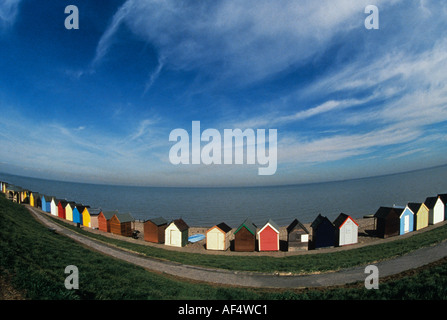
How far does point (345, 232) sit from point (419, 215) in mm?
16506

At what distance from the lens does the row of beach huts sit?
2731 cm

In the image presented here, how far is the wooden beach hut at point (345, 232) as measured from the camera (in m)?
27.7

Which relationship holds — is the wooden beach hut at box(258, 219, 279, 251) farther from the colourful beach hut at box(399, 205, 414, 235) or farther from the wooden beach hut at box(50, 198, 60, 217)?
the wooden beach hut at box(50, 198, 60, 217)

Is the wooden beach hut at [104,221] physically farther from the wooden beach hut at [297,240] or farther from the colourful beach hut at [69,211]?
the wooden beach hut at [297,240]

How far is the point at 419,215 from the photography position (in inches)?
1288

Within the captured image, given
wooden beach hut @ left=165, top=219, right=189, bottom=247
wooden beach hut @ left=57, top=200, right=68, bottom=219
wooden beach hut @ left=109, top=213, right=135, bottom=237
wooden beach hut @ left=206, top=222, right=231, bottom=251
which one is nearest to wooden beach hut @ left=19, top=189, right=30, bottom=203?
wooden beach hut @ left=57, top=200, right=68, bottom=219

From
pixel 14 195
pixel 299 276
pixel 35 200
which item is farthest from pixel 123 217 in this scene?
pixel 14 195

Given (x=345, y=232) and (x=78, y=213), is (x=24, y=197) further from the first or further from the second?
(x=345, y=232)

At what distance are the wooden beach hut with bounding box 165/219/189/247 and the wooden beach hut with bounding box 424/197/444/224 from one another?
145 feet

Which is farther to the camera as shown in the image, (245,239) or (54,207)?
(54,207)

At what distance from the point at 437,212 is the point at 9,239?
57939 mm

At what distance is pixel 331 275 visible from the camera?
1559 centimetres
